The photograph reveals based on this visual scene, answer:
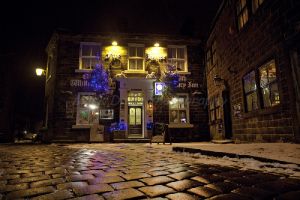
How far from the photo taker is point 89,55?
549 inches

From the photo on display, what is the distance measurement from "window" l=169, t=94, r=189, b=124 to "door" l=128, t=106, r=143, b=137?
2.02m

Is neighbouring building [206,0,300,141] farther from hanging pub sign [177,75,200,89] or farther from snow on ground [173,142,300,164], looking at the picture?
hanging pub sign [177,75,200,89]

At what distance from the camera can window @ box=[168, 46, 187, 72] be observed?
14327 millimetres

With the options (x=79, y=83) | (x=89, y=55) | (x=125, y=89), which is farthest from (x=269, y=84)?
(x=89, y=55)

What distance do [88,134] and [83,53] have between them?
553cm

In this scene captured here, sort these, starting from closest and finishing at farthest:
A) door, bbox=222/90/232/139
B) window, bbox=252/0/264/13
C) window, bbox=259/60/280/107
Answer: window, bbox=259/60/280/107 → window, bbox=252/0/264/13 → door, bbox=222/90/232/139

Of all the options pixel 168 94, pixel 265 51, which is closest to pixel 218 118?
pixel 168 94

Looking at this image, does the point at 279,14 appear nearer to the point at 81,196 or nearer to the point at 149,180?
the point at 149,180

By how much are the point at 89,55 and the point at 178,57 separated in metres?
6.21

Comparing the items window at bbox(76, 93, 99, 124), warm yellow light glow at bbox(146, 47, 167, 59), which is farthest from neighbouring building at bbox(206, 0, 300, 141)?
window at bbox(76, 93, 99, 124)

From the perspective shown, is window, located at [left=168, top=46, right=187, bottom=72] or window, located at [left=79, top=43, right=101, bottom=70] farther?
window, located at [left=168, top=46, right=187, bottom=72]

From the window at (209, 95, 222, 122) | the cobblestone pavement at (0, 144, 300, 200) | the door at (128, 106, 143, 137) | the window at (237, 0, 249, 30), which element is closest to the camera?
the cobblestone pavement at (0, 144, 300, 200)

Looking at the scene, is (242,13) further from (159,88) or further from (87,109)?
(87,109)

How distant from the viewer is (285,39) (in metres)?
5.41
